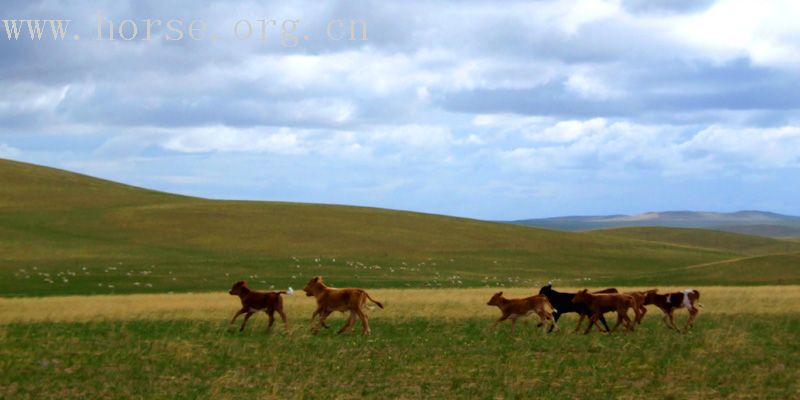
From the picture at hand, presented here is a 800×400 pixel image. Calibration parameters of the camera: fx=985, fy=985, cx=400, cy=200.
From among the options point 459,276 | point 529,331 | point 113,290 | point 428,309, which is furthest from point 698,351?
point 459,276

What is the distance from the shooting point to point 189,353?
18125 mm

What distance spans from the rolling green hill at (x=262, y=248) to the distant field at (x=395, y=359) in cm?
2595

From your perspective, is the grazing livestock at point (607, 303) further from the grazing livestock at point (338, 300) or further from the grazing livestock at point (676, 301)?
the grazing livestock at point (338, 300)

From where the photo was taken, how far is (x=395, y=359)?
17547 millimetres

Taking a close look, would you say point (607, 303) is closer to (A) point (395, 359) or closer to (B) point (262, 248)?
(A) point (395, 359)

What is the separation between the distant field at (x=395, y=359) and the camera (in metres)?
14.6

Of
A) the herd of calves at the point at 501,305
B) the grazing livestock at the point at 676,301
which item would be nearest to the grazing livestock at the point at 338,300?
the herd of calves at the point at 501,305

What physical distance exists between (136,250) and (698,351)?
173ft

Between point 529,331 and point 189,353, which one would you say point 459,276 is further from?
point 189,353

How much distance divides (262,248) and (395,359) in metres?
52.9

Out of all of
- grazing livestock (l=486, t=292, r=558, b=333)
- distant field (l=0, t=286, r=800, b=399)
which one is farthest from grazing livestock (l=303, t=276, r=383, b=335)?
grazing livestock (l=486, t=292, r=558, b=333)

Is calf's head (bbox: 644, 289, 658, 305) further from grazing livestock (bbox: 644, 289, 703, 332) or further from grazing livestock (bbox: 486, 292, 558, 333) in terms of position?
grazing livestock (bbox: 486, 292, 558, 333)

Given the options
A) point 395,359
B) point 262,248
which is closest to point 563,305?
point 395,359

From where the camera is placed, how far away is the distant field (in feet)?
47.9
